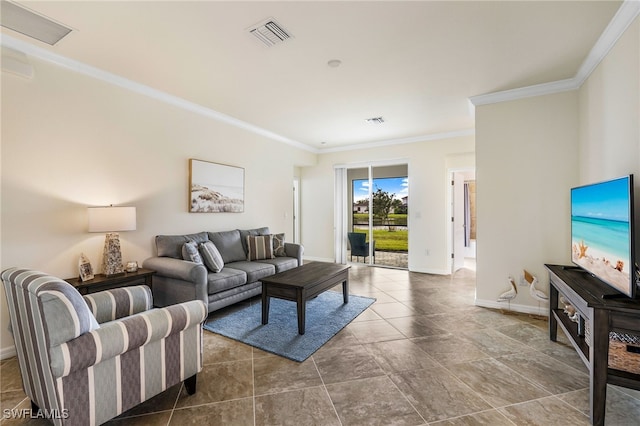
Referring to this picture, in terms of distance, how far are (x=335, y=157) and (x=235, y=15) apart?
4.74 meters

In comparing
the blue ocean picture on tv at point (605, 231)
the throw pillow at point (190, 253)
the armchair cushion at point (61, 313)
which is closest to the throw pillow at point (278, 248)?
the throw pillow at point (190, 253)

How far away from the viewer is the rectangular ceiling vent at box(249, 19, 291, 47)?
2266mm

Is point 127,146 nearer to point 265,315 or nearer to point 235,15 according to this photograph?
point 235,15

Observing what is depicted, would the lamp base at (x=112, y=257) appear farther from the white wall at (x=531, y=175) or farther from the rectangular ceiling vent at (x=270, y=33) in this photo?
the white wall at (x=531, y=175)

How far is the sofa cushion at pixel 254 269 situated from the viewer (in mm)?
3745

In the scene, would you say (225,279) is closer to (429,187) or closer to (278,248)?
(278,248)

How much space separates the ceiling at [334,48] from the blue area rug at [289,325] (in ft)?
8.98

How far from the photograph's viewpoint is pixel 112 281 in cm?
275

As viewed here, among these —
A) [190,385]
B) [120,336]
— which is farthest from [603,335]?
[120,336]

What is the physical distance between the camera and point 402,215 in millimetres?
6277

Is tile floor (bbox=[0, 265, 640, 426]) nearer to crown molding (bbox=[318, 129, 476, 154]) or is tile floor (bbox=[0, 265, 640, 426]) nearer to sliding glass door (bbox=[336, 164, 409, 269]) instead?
sliding glass door (bbox=[336, 164, 409, 269])

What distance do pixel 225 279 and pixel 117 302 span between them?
1381 mm

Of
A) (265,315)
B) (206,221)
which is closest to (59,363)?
(265,315)

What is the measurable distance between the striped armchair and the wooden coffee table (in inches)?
46.2
